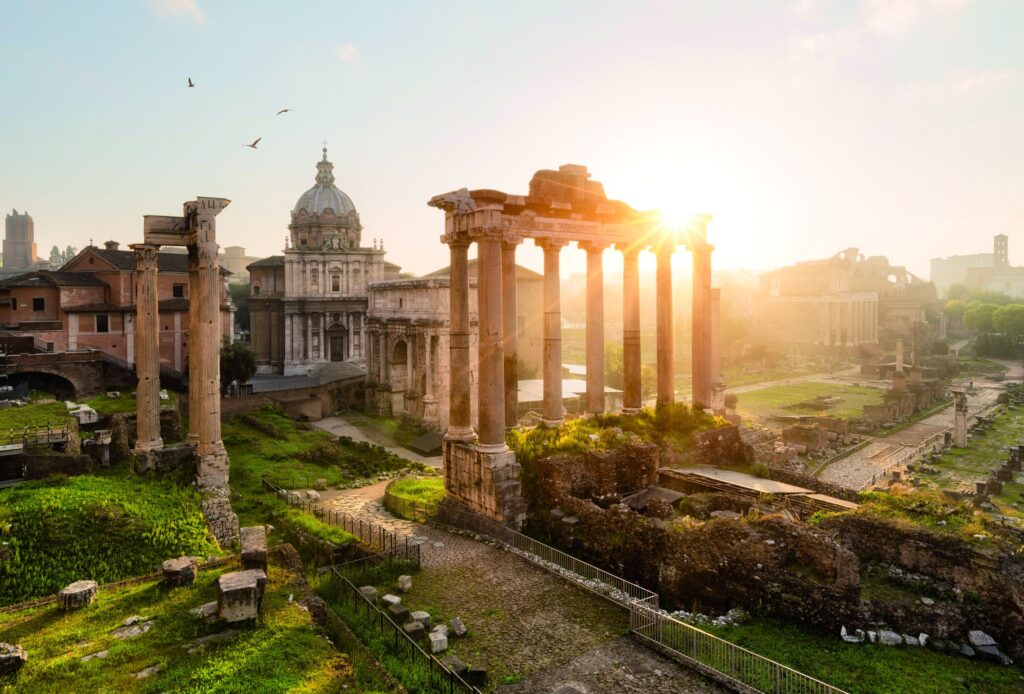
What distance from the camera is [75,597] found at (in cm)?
1141

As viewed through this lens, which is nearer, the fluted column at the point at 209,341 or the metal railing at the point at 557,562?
the metal railing at the point at 557,562

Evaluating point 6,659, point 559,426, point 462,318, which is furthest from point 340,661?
point 559,426

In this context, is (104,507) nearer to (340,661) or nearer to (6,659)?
(6,659)

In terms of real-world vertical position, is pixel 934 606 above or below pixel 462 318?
below

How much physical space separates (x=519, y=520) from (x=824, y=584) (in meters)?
7.61

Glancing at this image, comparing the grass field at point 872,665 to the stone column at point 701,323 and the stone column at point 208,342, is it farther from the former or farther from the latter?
the stone column at point 208,342

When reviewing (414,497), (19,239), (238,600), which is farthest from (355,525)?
(19,239)

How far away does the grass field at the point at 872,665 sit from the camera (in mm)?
9359

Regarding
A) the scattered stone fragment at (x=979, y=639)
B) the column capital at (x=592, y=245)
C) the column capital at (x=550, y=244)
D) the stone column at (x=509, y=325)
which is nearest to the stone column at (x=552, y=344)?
the column capital at (x=550, y=244)

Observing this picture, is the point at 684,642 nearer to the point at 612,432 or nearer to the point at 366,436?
the point at 612,432

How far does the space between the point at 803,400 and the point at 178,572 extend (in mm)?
56219

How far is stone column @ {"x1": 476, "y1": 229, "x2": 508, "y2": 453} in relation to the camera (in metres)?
17.4

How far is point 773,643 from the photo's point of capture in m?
10.7

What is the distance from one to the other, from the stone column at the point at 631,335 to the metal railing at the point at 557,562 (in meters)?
7.65
